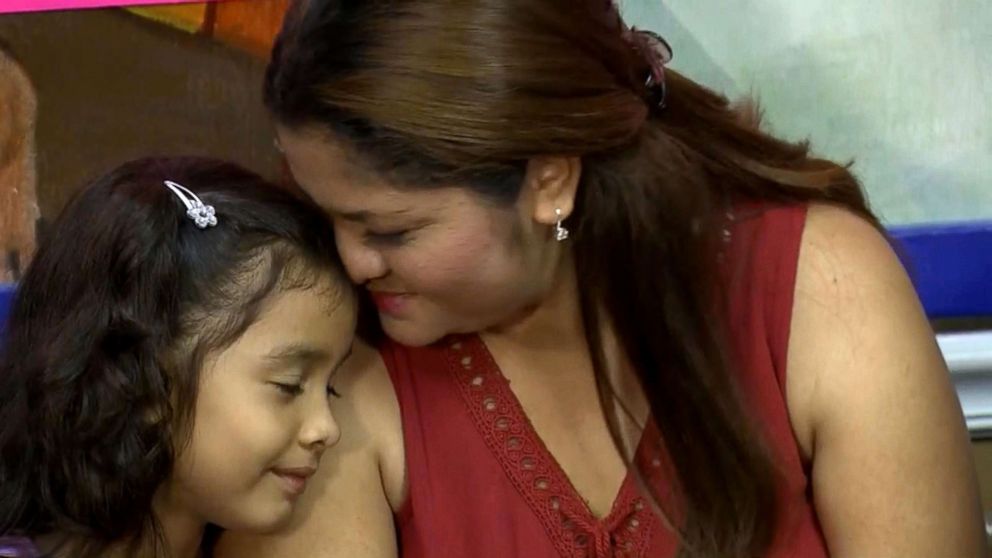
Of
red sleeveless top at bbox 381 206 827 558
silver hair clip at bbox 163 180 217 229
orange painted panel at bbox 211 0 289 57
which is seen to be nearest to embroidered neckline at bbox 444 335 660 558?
red sleeveless top at bbox 381 206 827 558

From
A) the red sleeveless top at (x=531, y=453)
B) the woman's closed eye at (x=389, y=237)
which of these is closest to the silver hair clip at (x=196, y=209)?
the woman's closed eye at (x=389, y=237)

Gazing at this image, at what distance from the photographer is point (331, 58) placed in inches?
37.9

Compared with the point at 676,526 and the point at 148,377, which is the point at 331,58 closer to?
the point at 148,377

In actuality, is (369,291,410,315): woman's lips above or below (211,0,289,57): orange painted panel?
below

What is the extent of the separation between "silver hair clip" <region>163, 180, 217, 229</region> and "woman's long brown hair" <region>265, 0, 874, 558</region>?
102mm

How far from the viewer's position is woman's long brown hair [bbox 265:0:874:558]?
37.7 inches

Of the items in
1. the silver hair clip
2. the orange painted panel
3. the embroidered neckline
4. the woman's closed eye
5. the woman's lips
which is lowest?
the embroidered neckline

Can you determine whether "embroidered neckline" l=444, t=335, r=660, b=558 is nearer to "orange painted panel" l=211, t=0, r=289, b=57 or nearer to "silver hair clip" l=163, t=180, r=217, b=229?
"silver hair clip" l=163, t=180, r=217, b=229

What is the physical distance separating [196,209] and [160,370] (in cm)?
14

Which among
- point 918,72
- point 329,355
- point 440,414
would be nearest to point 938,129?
point 918,72

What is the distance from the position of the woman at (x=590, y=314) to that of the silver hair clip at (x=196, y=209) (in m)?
0.08

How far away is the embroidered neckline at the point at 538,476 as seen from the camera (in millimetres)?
1130

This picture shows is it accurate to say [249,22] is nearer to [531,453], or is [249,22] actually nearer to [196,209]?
[196,209]

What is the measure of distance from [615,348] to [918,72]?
1.87ft
